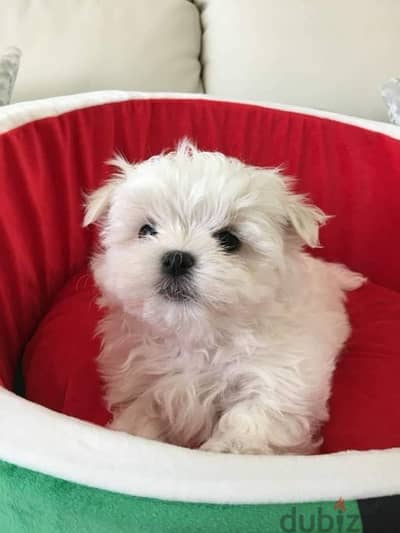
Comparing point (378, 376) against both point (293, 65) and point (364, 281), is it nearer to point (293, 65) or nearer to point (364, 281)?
point (364, 281)

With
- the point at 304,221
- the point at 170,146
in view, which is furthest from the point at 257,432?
the point at 170,146

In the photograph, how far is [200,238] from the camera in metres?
1.31

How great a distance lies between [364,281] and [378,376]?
0.47m

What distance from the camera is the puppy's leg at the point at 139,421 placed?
141cm

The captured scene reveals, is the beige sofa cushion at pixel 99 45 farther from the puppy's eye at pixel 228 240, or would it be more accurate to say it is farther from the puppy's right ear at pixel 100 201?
the puppy's eye at pixel 228 240

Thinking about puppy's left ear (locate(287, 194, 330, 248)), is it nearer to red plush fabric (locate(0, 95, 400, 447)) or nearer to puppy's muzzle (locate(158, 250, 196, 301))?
puppy's muzzle (locate(158, 250, 196, 301))

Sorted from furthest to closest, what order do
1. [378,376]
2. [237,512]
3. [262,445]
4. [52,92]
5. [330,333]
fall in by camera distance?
[52,92], [378,376], [330,333], [262,445], [237,512]

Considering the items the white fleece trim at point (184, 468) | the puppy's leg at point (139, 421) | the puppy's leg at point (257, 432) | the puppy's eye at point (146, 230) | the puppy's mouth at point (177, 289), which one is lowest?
the puppy's leg at point (139, 421)

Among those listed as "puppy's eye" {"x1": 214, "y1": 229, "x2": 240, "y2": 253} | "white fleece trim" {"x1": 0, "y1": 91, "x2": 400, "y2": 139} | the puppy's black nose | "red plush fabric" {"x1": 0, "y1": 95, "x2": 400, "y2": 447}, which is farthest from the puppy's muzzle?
"white fleece trim" {"x1": 0, "y1": 91, "x2": 400, "y2": 139}

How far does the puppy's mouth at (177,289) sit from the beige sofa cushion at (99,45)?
159 centimetres

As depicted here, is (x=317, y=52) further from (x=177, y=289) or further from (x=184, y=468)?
(x=184, y=468)

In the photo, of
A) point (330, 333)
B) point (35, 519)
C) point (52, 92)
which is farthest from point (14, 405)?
point (52, 92)

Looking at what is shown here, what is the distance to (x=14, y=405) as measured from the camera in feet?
3.23

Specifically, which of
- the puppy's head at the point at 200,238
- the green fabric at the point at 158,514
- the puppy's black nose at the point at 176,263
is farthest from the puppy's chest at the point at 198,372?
the green fabric at the point at 158,514
